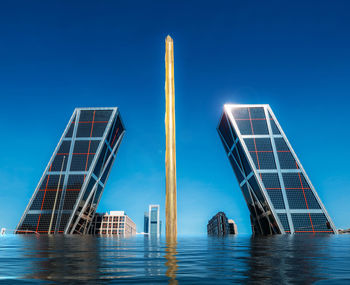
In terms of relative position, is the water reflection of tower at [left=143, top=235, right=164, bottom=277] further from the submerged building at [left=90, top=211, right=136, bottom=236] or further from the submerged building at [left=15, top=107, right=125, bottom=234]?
the submerged building at [left=90, top=211, right=136, bottom=236]

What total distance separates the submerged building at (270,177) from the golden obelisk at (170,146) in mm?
43242

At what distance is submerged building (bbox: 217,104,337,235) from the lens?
207 ft

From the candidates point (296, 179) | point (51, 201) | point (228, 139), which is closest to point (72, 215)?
point (51, 201)

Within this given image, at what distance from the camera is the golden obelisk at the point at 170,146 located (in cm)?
2473

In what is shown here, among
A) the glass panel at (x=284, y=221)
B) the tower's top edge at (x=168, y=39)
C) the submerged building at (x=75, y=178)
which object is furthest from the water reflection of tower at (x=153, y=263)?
the glass panel at (x=284, y=221)

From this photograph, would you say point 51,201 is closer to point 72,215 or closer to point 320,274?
point 72,215

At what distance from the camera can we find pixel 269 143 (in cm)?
7238

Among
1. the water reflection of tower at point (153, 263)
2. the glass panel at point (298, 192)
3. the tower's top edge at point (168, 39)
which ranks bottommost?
the water reflection of tower at point (153, 263)

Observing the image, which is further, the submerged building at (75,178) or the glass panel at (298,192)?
the glass panel at (298,192)

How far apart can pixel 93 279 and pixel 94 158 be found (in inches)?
2817

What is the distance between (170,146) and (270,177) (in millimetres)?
48625

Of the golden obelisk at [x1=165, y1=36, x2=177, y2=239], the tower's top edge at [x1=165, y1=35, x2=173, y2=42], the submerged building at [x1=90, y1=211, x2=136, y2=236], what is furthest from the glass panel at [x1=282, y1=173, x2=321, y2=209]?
the submerged building at [x1=90, y1=211, x2=136, y2=236]

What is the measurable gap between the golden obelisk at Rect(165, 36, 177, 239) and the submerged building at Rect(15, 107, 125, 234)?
41997mm

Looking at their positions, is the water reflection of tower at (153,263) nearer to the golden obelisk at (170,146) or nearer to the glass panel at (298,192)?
the golden obelisk at (170,146)
